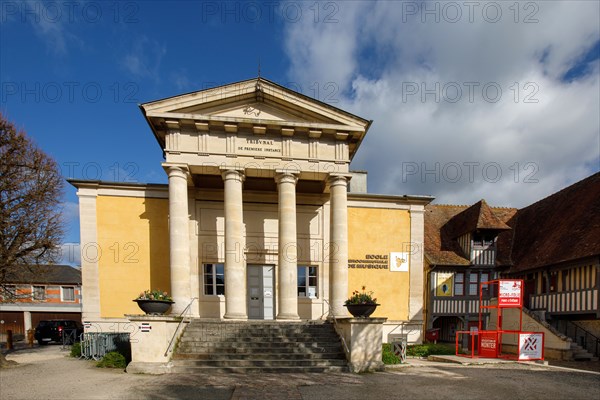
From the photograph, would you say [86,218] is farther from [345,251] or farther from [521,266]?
[521,266]

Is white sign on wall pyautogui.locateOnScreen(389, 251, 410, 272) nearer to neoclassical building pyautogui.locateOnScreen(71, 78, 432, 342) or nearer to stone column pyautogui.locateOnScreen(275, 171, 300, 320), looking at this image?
neoclassical building pyautogui.locateOnScreen(71, 78, 432, 342)

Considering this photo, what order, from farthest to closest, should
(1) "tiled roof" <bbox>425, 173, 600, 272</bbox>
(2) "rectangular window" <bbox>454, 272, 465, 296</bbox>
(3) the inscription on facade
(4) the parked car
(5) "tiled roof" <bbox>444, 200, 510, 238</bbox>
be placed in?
(4) the parked car < (2) "rectangular window" <bbox>454, 272, 465, 296</bbox> < (5) "tiled roof" <bbox>444, 200, 510, 238</bbox> < (1) "tiled roof" <bbox>425, 173, 600, 272</bbox> < (3) the inscription on facade

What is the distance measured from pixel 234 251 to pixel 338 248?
12.8 feet

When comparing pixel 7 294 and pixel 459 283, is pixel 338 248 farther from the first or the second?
pixel 7 294

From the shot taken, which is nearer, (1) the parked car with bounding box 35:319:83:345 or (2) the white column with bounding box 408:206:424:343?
(2) the white column with bounding box 408:206:424:343

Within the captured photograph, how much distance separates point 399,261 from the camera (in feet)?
55.0

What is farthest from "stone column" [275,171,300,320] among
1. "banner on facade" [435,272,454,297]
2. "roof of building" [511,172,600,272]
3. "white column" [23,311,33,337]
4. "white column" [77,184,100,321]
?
"white column" [23,311,33,337]

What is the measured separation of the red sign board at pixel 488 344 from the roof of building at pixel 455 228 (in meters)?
6.01

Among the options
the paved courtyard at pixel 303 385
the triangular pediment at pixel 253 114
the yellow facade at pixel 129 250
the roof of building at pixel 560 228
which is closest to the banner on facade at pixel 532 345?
the paved courtyard at pixel 303 385

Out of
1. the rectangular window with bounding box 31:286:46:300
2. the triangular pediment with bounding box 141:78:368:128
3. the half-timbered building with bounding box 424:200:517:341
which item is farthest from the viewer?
the half-timbered building with bounding box 424:200:517:341

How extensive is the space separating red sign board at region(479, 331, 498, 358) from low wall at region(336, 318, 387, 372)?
6.15m

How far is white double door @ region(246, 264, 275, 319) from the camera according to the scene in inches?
614

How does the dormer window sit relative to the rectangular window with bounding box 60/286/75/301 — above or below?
above

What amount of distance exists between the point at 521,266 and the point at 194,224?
17.8 m
